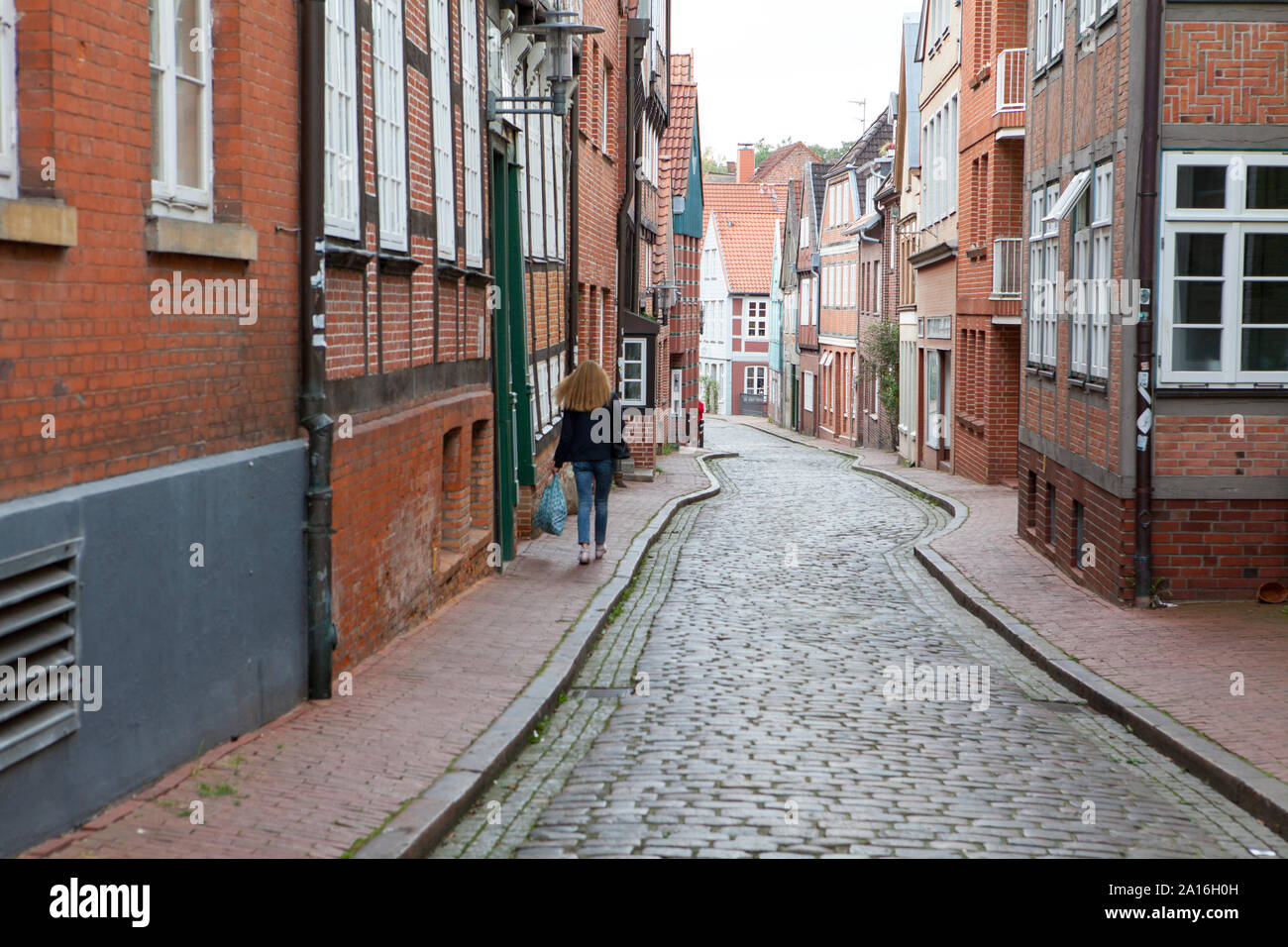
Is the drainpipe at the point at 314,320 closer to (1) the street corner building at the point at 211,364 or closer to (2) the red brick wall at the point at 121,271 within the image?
(1) the street corner building at the point at 211,364

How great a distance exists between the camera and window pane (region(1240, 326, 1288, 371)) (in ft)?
42.8

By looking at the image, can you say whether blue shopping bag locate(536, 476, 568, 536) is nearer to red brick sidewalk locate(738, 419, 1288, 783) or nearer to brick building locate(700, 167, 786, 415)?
red brick sidewalk locate(738, 419, 1288, 783)

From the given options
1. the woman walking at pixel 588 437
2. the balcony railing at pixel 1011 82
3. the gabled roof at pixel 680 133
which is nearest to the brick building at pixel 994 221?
the balcony railing at pixel 1011 82

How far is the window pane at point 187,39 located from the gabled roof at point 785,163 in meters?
96.0

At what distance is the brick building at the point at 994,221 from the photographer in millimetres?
26391

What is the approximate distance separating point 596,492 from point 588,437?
0.69 metres

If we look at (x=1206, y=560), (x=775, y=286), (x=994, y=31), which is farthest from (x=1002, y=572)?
(x=775, y=286)

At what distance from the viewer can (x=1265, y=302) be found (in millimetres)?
12977

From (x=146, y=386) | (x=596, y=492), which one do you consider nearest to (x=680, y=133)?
(x=596, y=492)

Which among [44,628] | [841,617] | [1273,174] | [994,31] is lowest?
[841,617]

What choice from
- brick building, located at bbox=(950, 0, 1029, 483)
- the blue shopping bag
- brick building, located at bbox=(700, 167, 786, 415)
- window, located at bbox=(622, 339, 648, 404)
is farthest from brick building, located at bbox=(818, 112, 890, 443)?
the blue shopping bag

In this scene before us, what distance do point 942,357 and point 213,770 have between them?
91.7ft
